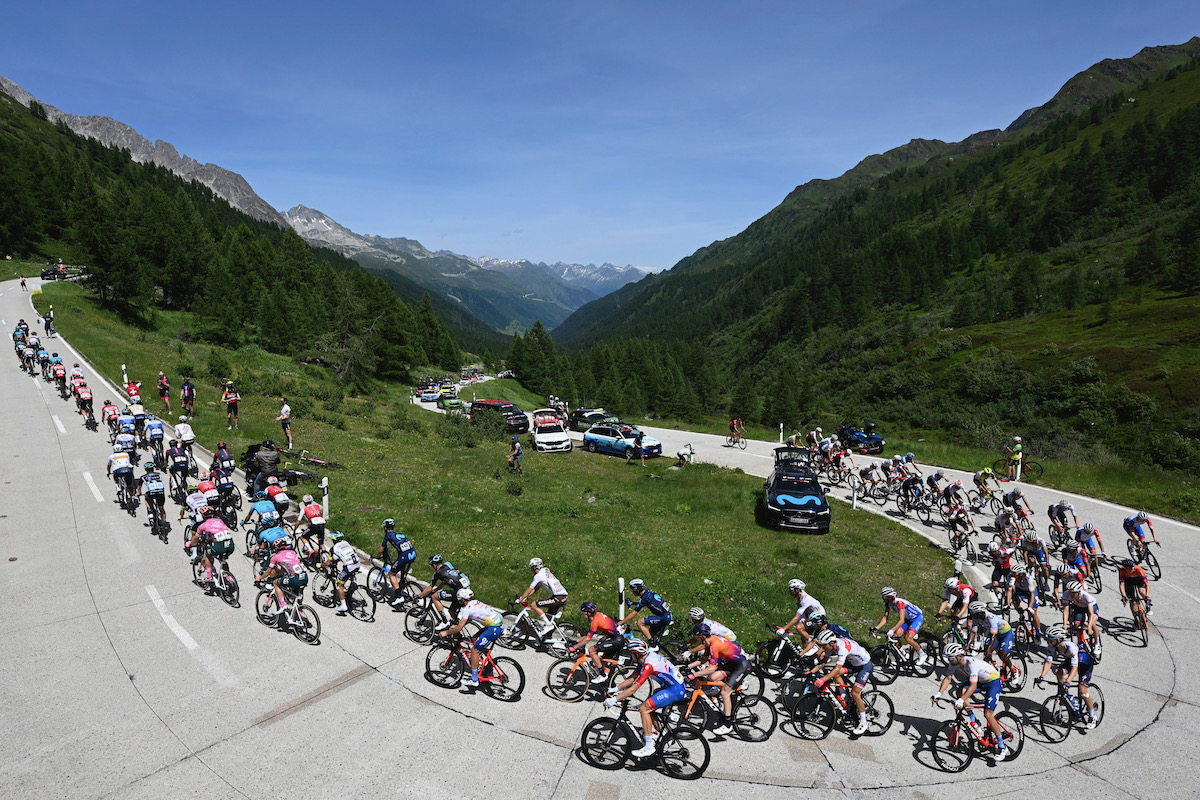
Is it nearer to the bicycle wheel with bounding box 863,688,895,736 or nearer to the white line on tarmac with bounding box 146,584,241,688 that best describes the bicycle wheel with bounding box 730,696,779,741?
the bicycle wheel with bounding box 863,688,895,736

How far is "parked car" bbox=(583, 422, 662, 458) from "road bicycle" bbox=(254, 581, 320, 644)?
21.9m

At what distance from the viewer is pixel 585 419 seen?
4306 cm

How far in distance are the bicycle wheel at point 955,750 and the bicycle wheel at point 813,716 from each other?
1420 mm

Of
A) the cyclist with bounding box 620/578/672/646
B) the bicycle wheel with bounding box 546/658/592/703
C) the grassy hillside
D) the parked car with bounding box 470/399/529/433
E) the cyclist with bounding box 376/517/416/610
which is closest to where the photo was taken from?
the bicycle wheel with bounding box 546/658/592/703

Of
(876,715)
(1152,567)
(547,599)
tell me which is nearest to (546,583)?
(547,599)

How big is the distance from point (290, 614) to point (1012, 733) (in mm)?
12504

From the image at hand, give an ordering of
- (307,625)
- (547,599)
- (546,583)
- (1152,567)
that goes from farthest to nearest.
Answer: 1. (1152,567)
2. (547,599)
3. (546,583)
4. (307,625)

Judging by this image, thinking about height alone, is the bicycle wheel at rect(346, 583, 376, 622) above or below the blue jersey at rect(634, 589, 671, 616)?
below

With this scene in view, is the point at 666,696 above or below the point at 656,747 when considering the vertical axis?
above

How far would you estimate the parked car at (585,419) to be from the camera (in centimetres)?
4238

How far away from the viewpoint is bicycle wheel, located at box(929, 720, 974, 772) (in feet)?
25.5

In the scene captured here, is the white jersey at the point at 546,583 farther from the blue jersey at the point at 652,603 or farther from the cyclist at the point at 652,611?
→ the blue jersey at the point at 652,603

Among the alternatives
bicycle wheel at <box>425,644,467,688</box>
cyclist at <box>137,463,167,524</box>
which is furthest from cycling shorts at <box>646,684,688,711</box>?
cyclist at <box>137,463,167,524</box>

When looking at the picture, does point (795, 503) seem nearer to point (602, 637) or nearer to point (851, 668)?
point (851, 668)
